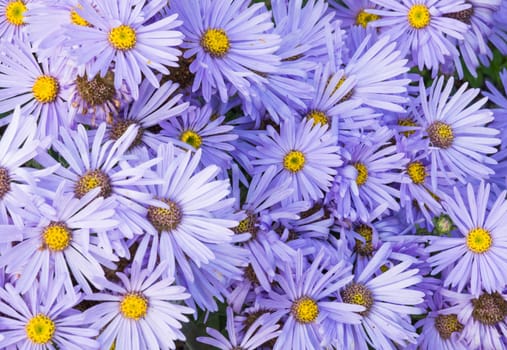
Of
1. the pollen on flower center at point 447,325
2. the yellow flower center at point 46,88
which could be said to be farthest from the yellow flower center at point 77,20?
the pollen on flower center at point 447,325

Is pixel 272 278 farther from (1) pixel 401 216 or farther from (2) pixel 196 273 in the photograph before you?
(1) pixel 401 216

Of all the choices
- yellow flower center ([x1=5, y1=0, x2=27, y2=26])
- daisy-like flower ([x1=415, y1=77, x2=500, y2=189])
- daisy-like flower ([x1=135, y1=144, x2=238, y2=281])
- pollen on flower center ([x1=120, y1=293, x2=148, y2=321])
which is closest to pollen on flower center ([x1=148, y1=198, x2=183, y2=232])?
daisy-like flower ([x1=135, y1=144, x2=238, y2=281])

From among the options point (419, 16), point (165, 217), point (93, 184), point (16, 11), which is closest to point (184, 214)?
point (165, 217)

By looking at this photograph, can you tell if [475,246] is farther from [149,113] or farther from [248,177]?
[149,113]

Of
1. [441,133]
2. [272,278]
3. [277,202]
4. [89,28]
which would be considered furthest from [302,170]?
[89,28]

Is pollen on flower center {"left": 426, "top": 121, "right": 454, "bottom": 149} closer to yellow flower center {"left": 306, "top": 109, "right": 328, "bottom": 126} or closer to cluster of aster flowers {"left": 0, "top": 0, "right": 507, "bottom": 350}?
cluster of aster flowers {"left": 0, "top": 0, "right": 507, "bottom": 350}
